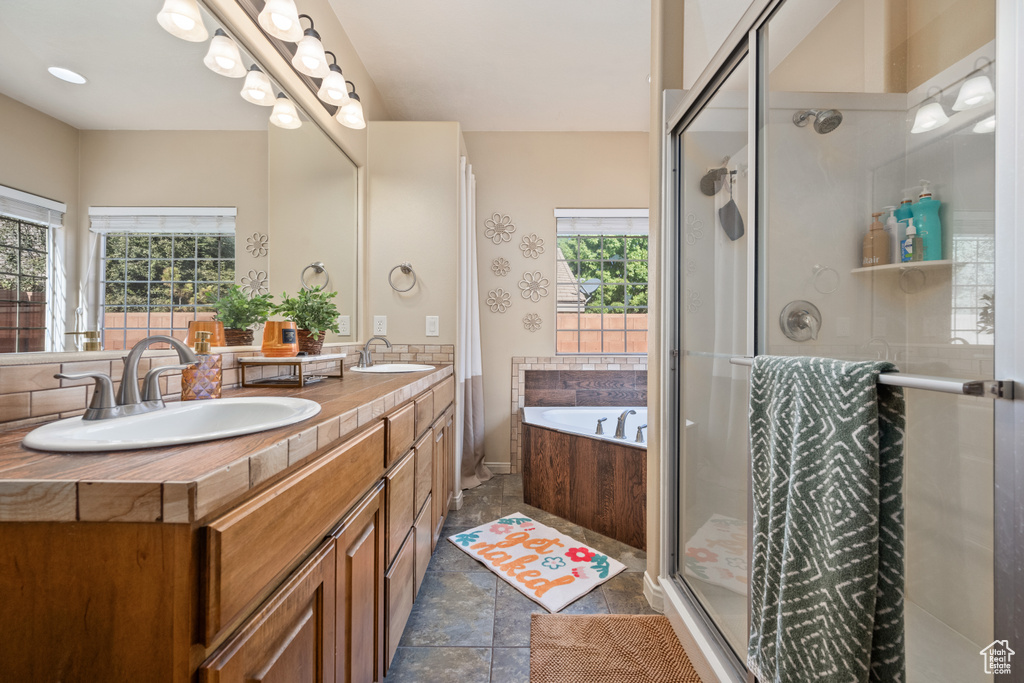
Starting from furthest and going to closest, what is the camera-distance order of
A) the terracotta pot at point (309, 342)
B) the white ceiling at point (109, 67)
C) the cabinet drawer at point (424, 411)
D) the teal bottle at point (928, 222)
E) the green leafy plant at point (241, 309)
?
the terracotta pot at point (309, 342)
the cabinet drawer at point (424, 411)
the green leafy plant at point (241, 309)
the white ceiling at point (109, 67)
the teal bottle at point (928, 222)

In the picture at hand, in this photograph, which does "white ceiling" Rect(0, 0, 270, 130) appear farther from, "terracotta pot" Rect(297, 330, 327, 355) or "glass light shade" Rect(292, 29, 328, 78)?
"terracotta pot" Rect(297, 330, 327, 355)

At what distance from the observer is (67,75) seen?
94 centimetres

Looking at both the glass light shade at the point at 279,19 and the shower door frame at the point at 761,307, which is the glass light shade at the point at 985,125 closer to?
the shower door frame at the point at 761,307

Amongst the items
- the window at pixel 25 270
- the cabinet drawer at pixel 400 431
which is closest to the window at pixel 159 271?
the window at pixel 25 270

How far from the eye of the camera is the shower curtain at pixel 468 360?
2736mm

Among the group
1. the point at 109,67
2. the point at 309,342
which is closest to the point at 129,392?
the point at 109,67

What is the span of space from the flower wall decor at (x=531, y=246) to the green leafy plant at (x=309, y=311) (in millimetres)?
1773

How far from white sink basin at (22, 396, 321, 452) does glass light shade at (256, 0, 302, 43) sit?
52.9 inches

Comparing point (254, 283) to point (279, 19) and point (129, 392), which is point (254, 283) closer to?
point (129, 392)

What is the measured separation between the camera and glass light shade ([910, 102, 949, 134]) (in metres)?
0.74

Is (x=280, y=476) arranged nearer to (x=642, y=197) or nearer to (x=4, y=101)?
(x=4, y=101)

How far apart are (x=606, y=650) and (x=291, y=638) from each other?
110cm

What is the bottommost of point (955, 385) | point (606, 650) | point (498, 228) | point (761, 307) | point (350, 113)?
point (606, 650)

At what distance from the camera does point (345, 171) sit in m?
2.46
